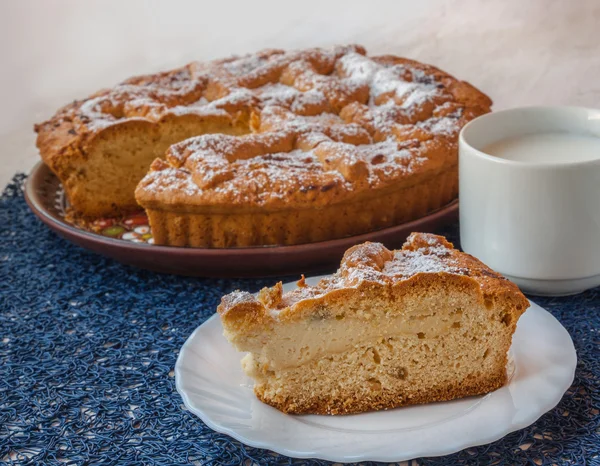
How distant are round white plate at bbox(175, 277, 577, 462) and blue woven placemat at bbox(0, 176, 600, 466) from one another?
0.08 metres

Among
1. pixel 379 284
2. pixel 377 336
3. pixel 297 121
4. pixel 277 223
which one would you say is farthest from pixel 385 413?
pixel 297 121

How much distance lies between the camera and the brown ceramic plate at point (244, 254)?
2828mm

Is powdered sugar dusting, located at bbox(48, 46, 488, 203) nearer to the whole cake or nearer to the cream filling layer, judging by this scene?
the whole cake

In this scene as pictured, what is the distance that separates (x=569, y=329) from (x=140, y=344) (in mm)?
1316

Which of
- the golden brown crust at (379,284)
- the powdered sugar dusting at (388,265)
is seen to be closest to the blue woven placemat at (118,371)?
the golden brown crust at (379,284)

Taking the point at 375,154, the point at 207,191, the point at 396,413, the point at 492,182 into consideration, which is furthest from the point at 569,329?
the point at 207,191

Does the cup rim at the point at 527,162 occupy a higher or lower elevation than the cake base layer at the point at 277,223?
higher

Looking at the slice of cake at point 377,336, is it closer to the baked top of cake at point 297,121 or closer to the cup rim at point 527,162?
the cup rim at point 527,162

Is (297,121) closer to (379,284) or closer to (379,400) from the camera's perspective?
(379,284)

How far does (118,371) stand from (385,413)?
0.82m

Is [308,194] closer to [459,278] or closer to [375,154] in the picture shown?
[375,154]

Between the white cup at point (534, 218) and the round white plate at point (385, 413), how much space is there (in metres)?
0.32

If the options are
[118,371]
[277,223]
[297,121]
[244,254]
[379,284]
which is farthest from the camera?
[297,121]

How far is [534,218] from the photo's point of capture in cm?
259
